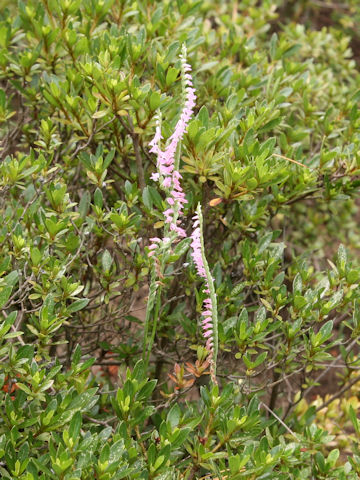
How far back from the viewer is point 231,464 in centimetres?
231

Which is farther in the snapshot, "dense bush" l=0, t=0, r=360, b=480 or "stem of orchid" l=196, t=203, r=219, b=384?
"dense bush" l=0, t=0, r=360, b=480

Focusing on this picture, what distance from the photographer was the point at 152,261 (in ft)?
8.89

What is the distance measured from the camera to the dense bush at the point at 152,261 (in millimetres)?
2430

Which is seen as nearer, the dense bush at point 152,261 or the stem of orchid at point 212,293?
the stem of orchid at point 212,293

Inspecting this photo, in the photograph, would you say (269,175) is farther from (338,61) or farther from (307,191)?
(338,61)

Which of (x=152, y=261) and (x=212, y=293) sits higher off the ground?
(x=212, y=293)

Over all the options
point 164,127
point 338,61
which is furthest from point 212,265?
point 338,61

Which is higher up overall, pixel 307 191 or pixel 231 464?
pixel 307 191

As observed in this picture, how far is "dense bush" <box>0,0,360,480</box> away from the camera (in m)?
2.43

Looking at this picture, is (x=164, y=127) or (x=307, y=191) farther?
(x=307, y=191)

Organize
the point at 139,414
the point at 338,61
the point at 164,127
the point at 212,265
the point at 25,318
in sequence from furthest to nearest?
the point at 338,61, the point at 212,265, the point at 25,318, the point at 164,127, the point at 139,414

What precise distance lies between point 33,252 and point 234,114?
1.23 metres

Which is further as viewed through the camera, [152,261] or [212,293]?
[152,261]

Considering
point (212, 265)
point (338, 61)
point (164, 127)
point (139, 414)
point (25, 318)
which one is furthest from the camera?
point (338, 61)
